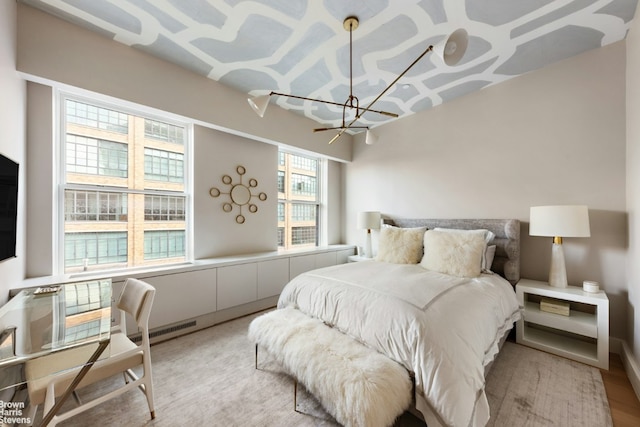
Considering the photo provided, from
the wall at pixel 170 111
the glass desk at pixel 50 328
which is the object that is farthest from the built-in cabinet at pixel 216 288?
the glass desk at pixel 50 328

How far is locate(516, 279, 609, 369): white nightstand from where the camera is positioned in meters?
2.01

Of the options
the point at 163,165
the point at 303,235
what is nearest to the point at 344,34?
the point at 163,165

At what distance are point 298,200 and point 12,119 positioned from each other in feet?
10.6

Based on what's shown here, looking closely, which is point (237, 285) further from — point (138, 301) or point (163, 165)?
point (163, 165)

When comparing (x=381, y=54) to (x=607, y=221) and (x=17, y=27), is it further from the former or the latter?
(x=17, y=27)

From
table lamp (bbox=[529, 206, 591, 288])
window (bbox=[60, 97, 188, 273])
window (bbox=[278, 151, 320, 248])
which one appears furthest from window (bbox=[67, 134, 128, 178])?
table lamp (bbox=[529, 206, 591, 288])

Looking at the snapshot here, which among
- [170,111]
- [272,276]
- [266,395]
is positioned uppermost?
[170,111]

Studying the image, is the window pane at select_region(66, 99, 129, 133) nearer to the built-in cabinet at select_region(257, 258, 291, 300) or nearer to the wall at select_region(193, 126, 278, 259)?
the wall at select_region(193, 126, 278, 259)

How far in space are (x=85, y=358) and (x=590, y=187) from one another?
407 centimetres

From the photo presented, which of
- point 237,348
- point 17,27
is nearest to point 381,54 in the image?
point 17,27

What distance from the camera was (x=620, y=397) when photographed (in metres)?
1.69

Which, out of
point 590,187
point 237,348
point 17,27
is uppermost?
point 17,27

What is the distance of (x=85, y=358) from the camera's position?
1111 mm

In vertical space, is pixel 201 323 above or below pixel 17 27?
below
